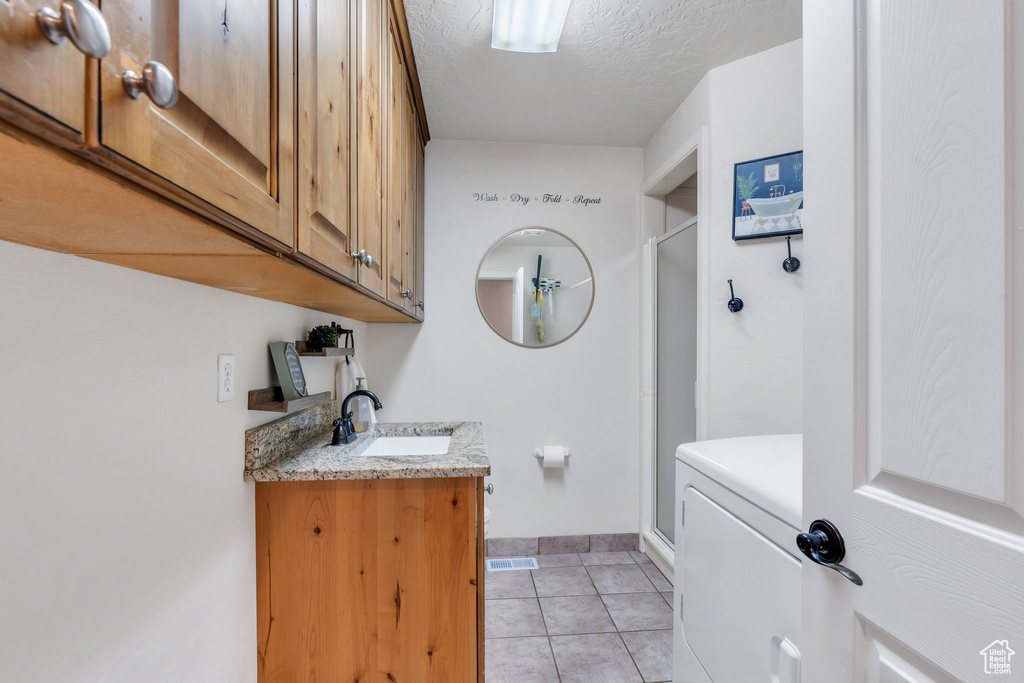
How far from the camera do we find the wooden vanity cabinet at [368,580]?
125cm

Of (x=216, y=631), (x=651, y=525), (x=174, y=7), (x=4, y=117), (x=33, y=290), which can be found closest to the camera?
(x=4, y=117)

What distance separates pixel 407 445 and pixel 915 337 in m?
1.65

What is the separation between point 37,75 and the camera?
0.94ft

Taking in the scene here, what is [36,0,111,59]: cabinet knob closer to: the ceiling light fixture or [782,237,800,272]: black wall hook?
the ceiling light fixture

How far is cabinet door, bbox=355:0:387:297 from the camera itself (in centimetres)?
112

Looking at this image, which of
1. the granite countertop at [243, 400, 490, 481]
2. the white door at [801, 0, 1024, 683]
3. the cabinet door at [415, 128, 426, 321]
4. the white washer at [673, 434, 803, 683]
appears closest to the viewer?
the white door at [801, 0, 1024, 683]

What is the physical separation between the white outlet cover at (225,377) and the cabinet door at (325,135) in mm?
374

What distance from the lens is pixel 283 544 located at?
1252 mm

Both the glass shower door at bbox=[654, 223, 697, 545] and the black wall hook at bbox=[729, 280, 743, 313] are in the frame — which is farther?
the glass shower door at bbox=[654, 223, 697, 545]

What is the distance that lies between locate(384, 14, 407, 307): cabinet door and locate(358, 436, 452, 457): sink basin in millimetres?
574

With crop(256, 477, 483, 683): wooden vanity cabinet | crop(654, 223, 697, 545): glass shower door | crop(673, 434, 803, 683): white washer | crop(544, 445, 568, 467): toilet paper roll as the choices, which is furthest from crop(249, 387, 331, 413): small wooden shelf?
crop(654, 223, 697, 545): glass shower door

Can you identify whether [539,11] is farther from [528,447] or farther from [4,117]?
[528,447]

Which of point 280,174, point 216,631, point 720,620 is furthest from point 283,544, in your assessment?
point 720,620

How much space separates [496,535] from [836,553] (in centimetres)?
222
